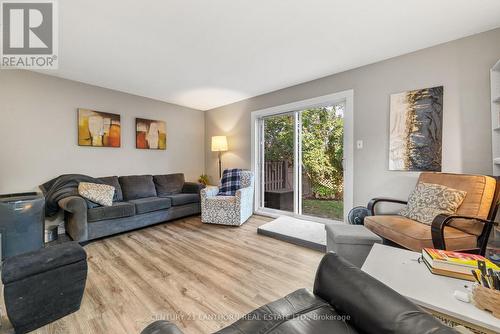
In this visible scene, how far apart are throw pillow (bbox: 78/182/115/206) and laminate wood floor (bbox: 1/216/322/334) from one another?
55cm

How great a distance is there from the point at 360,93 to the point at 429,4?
1190 mm

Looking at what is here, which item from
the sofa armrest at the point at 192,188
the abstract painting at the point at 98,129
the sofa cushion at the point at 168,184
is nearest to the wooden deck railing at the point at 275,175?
the sofa armrest at the point at 192,188

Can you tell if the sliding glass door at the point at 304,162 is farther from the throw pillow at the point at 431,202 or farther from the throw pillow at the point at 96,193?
the throw pillow at the point at 96,193

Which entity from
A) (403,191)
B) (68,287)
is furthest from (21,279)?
(403,191)

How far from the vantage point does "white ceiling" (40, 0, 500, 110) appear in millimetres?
1765

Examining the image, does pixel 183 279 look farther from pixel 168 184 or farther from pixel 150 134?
pixel 150 134

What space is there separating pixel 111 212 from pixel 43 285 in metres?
1.64

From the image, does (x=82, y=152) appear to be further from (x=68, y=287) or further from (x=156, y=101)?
(x=68, y=287)

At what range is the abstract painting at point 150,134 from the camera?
13.2 feet

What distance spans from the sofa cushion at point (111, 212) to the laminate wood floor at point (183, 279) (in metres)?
0.33

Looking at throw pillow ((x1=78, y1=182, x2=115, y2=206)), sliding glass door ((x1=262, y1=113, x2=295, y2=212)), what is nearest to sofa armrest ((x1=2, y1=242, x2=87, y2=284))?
throw pillow ((x1=78, y1=182, x2=115, y2=206))

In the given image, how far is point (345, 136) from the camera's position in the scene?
305 centimetres

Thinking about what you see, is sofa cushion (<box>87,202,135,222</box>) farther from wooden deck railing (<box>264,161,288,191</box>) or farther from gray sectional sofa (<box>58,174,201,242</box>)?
wooden deck railing (<box>264,161,288,191</box>)

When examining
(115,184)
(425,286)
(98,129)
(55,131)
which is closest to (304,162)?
(425,286)
